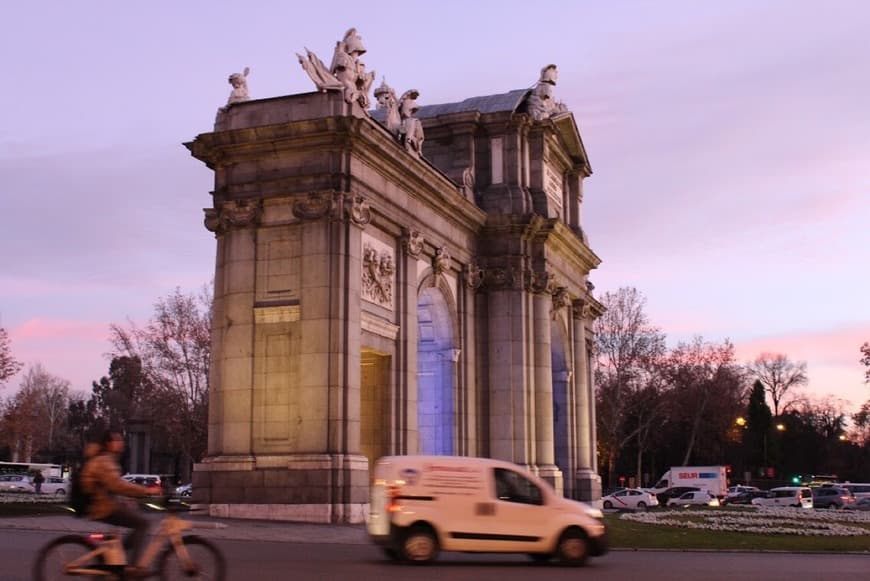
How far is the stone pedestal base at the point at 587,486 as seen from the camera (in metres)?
51.3

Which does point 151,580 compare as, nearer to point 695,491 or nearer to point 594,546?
point 594,546

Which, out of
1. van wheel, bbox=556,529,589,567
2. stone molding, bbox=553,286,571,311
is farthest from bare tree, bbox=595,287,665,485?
van wheel, bbox=556,529,589,567

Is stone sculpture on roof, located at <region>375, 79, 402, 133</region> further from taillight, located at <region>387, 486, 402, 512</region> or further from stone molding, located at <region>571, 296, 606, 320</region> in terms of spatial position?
taillight, located at <region>387, 486, 402, 512</region>

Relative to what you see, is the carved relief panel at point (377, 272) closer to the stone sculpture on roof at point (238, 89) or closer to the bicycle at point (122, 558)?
the stone sculpture on roof at point (238, 89)

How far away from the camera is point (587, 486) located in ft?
169

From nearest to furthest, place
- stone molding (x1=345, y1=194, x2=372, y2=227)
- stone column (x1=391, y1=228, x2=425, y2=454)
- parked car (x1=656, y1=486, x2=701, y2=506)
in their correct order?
stone molding (x1=345, y1=194, x2=372, y2=227) → stone column (x1=391, y1=228, x2=425, y2=454) → parked car (x1=656, y1=486, x2=701, y2=506)

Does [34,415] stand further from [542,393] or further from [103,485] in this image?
[103,485]

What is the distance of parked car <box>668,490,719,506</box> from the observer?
2539 inches

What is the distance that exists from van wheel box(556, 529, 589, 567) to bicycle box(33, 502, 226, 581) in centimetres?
847

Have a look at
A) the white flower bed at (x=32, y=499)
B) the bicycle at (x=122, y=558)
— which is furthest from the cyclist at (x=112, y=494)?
the white flower bed at (x=32, y=499)

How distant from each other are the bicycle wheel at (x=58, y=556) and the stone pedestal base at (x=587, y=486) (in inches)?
1619

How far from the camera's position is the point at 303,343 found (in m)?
31.5

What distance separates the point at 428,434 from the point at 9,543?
2260 centimetres

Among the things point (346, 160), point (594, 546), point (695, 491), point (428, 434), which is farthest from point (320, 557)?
point (695, 491)
